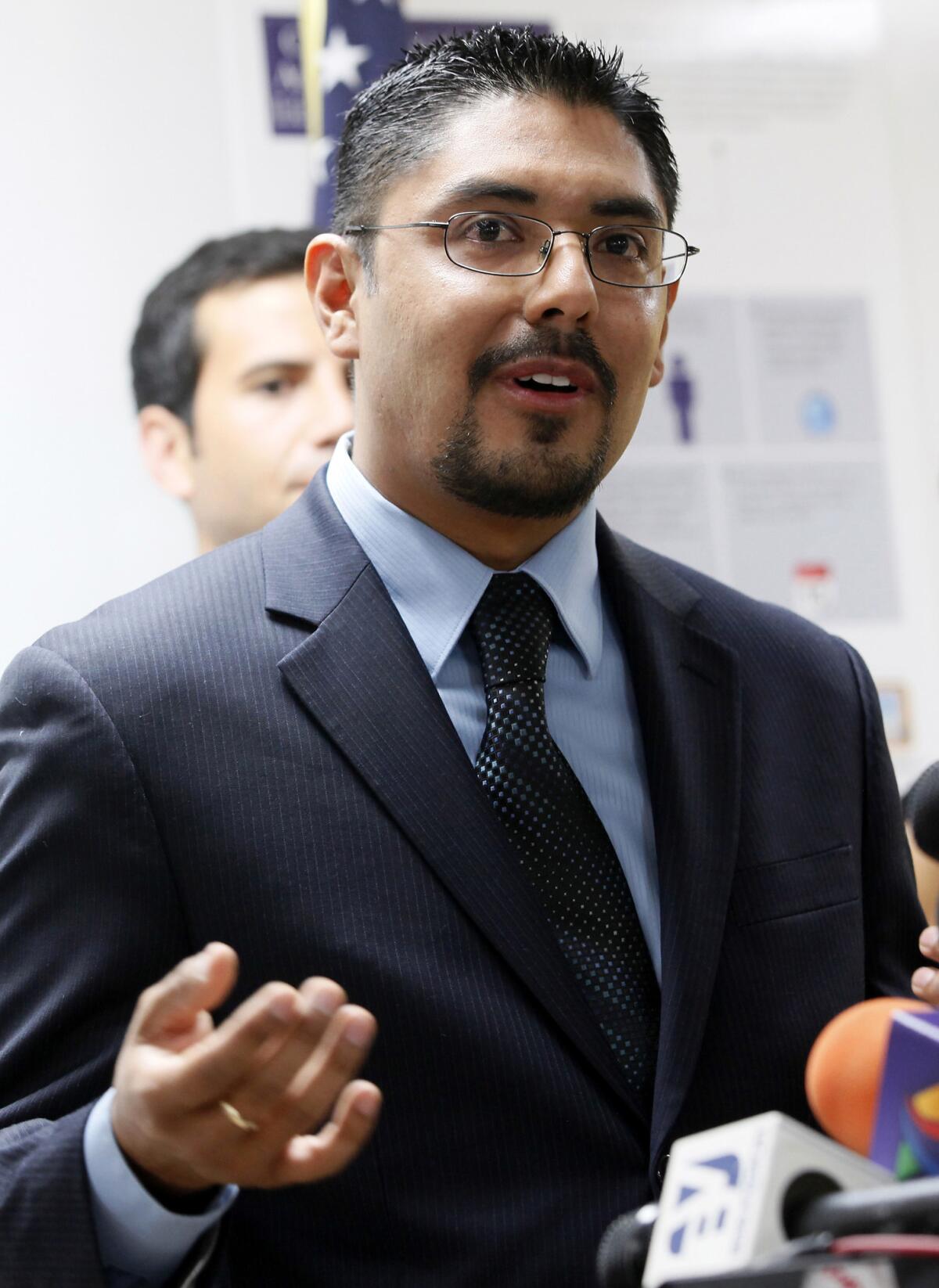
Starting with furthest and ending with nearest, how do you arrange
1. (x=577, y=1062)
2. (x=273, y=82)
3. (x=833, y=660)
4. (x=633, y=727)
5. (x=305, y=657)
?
1. (x=273, y=82)
2. (x=833, y=660)
3. (x=633, y=727)
4. (x=305, y=657)
5. (x=577, y=1062)

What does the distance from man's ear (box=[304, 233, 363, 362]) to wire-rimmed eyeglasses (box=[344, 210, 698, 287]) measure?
0.15m

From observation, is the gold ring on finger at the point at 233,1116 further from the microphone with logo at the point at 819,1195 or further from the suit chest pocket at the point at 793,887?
the suit chest pocket at the point at 793,887

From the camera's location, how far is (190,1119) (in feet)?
3.94

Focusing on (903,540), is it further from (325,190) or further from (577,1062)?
(577,1062)

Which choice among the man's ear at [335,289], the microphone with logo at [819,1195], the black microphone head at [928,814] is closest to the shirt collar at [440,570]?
the man's ear at [335,289]

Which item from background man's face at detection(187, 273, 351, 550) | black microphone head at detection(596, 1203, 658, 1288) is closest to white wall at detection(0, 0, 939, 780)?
background man's face at detection(187, 273, 351, 550)

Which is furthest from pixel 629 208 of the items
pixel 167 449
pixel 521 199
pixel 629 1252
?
pixel 167 449

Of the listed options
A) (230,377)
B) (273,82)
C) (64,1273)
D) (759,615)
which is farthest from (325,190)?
(64,1273)

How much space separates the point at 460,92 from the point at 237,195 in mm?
2209

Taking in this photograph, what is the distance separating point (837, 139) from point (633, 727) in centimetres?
319

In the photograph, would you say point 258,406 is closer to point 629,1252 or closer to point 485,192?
point 485,192

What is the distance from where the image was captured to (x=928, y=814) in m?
1.60

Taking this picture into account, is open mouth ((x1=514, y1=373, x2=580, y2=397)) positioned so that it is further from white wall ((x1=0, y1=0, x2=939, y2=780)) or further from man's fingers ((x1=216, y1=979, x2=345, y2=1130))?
white wall ((x1=0, y1=0, x2=939, y2=780))

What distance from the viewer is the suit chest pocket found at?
6.12ft
